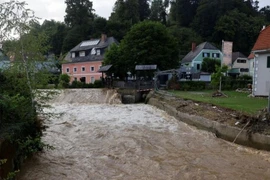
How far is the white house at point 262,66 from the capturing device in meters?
21.6

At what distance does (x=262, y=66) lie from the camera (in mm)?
22125

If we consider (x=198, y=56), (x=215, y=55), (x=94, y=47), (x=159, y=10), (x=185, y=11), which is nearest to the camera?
(x=94, y=47)

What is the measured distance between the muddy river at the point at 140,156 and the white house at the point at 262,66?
405 inches

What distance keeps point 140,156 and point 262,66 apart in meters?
16.0

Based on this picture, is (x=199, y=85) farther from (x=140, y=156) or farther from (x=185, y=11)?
(x=185, y=11)

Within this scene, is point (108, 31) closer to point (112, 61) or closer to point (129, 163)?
point (112, 61)

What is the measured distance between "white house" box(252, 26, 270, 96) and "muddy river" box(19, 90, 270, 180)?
33.7ft

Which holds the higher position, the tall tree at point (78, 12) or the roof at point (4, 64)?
the tall tree at point (78, 12)

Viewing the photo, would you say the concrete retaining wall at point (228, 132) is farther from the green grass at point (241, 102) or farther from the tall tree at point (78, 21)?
the tall tree at point (78, 21)

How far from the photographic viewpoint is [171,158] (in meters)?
9.45

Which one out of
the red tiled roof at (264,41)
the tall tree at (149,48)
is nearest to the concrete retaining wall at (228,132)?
the red tiled roof at (264,41)

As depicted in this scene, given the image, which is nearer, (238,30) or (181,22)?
(238,30)

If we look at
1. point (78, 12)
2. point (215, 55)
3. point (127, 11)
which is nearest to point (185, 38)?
point (215, 55)

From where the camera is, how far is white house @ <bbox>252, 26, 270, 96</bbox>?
21.6 metres
